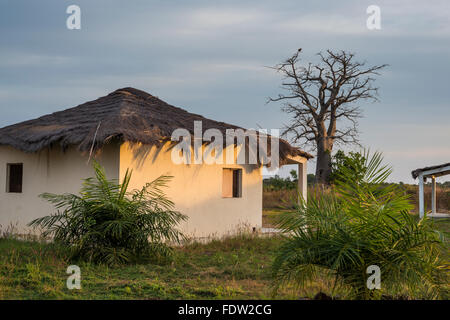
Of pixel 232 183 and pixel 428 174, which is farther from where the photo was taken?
pixel 428 174

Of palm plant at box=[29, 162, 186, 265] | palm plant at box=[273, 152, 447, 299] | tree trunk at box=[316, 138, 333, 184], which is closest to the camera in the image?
palm plant at box=[273, 152, 447, 299]


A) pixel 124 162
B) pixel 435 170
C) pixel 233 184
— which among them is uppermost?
pixel 435 170

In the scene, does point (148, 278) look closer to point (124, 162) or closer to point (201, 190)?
point (124, 162)

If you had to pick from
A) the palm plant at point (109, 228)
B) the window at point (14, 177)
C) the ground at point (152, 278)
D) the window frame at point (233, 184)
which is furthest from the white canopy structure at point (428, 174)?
the window at point (14, 177)

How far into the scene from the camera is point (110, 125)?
1041 centimetres

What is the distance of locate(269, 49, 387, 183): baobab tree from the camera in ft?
102

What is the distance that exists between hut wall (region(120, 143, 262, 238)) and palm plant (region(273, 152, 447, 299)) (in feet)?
21.4

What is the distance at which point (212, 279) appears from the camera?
24.6ft

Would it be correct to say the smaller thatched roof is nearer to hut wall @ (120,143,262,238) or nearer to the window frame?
hut wall @ (120,143,262,238)

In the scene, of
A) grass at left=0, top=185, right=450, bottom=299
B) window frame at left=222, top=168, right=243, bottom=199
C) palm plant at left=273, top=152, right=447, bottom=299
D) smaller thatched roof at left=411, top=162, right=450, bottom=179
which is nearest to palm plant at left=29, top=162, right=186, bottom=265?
grass at left=0, top=185, right=450, bottom=299

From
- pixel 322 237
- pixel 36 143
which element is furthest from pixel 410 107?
pixel 322 237

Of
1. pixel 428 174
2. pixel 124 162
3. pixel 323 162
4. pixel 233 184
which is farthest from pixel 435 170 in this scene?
pixel 124 162

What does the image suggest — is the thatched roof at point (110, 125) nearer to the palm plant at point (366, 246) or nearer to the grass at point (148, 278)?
the grass at point (148, 278)

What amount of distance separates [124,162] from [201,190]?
2.57 metres
